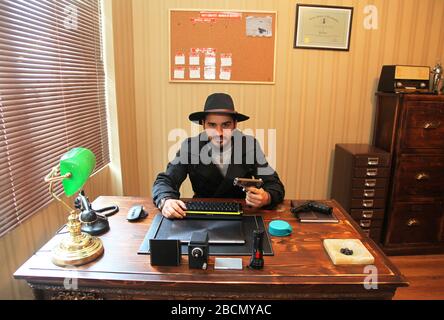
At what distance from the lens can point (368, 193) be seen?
2656mm

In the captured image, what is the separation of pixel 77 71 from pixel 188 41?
1.15m

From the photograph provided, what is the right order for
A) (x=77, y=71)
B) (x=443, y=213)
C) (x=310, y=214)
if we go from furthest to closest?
(x=443, y=213) → (x=77, y=71) → (x=310, y=214)

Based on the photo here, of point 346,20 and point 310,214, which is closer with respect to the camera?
point 310,214

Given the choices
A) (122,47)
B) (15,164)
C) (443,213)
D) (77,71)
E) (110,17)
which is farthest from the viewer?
(443,213)

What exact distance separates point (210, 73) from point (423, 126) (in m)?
1.87

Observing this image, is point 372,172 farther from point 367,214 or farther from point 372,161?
point 367,214

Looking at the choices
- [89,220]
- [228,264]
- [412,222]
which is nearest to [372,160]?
[412,222]

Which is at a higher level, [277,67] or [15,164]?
[277,67]

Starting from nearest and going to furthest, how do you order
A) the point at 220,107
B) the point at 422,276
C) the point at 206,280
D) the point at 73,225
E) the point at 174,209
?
the point at 206,280, the point at 73,225, the point at 174,209, the point at 220,107, the point at 422,276

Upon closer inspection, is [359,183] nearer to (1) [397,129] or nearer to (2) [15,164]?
(1) [397,129]

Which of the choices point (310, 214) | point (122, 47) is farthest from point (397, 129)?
point (122, 47)

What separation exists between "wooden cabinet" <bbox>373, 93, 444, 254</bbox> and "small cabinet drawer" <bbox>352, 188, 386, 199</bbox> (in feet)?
0.34

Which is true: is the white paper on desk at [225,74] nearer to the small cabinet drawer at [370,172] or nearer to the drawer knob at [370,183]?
the small cabinet drawer at [370,172]

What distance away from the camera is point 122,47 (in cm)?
254
